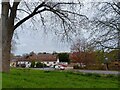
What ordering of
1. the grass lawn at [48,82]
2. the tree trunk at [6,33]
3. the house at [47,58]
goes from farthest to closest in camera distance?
1. the house at [47,58]
2. the tree trunk at [6,33]
3. the grass lawn at [48,82]

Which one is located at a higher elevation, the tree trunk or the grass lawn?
the tree trunk

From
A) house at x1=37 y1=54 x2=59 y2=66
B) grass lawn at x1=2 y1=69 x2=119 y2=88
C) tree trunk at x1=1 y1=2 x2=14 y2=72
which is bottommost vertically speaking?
grass lawn at x1=2 y1=69 x2=119 y2=88

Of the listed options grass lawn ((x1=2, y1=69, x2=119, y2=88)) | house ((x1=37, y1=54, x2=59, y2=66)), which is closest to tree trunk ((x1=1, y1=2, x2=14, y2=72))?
grass lawn ((x1=2, y1=69, x2=119, y2=88))

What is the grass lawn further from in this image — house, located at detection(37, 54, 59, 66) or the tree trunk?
house, located at detection(37, 54, 59, 66)

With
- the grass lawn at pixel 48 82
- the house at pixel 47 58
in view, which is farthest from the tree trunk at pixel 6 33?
the house at pixel 47 58

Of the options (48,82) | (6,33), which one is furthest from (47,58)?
(48,82)

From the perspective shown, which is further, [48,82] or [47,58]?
[47,58]

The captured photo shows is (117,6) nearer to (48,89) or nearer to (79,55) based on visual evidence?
(48,89)

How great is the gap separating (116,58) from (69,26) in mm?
5840

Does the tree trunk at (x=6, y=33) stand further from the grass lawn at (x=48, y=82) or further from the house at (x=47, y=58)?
the house at (x=47, y=58)

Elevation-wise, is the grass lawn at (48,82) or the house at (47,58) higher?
the house at (47,58)

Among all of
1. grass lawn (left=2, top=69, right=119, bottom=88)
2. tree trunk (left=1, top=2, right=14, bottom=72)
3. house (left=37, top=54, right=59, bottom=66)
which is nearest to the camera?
grass lawn (left=2, top=69, right=119, bottom=88)

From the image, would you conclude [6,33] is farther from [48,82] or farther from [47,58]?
[47,58]

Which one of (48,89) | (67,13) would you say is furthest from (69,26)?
(48,89)
